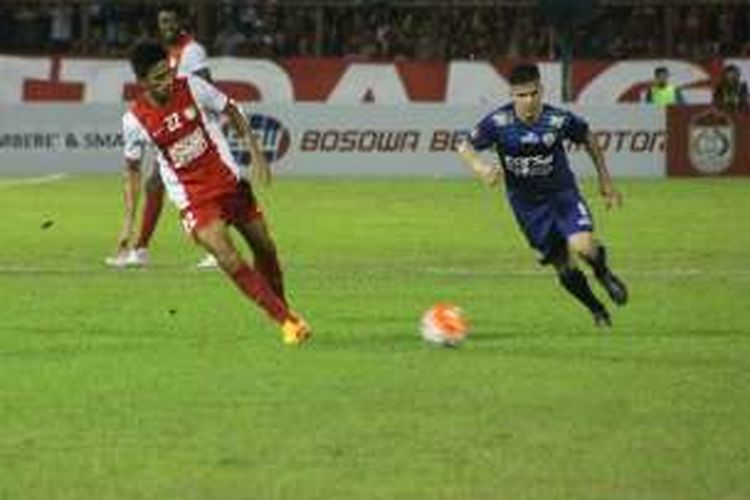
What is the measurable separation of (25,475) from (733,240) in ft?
50.7

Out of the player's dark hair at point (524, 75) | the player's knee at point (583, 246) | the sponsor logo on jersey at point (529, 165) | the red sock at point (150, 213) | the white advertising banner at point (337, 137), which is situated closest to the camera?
the player's dark hair at point (524, 75)

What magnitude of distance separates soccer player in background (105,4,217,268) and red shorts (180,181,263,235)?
4.09 meters

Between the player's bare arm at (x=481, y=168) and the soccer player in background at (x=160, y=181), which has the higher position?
the player's bare arm at (x=481, y=168)

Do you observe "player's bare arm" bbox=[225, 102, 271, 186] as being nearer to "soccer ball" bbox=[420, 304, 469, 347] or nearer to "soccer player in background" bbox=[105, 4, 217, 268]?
"soccer ball" bbox=[420, 304, 469, 347]

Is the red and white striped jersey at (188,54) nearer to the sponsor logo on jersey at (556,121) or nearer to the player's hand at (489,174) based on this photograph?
the sponsor logo on jersey at (556,121)

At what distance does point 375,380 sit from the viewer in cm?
1227

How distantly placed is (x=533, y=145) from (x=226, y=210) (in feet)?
7.48

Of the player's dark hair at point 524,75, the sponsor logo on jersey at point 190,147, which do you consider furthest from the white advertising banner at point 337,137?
the sponsor logo on jersey at point 190,147

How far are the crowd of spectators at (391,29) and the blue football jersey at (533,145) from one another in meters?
25.7

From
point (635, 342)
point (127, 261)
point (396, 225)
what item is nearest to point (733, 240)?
point (396, 225)

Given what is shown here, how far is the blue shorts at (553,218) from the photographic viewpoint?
1551cm

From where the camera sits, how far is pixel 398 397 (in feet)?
37.8

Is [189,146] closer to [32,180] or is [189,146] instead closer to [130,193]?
[130,193]

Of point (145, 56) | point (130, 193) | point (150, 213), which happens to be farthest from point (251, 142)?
point (130, 193)
